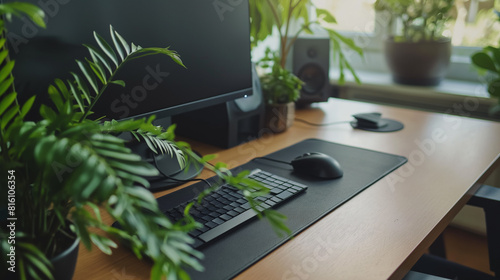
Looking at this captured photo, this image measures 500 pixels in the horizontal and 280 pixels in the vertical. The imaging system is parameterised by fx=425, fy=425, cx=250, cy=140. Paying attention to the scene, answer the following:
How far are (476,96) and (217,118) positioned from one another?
113 cm

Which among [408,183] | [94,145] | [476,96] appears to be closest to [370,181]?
[408,183]

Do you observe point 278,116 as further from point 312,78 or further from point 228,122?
point 312,78

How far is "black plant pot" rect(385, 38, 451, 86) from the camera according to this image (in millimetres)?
1719

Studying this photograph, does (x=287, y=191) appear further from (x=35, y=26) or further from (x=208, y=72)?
(x=35, y=26)

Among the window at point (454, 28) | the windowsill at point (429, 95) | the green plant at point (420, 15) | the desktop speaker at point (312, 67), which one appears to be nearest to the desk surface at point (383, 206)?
the desktop speaker at point (312, 67)

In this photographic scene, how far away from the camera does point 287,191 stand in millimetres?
824

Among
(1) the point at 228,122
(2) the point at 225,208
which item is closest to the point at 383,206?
(2) the point at 225,208

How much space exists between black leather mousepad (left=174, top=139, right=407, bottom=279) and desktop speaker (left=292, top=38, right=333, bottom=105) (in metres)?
0.35

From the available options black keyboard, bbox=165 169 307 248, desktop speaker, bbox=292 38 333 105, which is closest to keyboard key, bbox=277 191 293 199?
black keyboard, bbox=165 169 307 248

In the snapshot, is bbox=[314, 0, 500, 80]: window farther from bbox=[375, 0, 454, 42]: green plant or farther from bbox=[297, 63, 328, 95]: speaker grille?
bbox=[297, 63, 328, 95]: speaker grille

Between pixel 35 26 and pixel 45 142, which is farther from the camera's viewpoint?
pixel 35 26

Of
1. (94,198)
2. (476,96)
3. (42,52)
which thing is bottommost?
(476,96)

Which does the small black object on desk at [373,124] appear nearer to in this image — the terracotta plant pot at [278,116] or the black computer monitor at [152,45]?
the terracotta plant pot at [278,116]

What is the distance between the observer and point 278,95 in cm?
121
